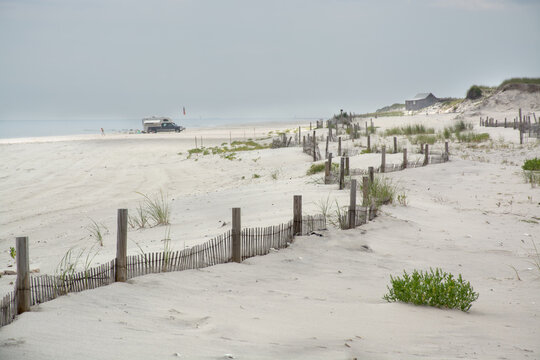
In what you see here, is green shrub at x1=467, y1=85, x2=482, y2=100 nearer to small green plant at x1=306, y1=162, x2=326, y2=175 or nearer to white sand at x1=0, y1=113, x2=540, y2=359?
white sand at x1=0, y1=113, x2=540, y2=359

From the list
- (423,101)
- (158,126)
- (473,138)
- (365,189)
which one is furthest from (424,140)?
(423,101)

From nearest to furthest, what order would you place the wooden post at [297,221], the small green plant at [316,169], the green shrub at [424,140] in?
1. the wooden post at [297,221]
2. the small green plant at [316,169]
3. the green shrub at [424,140]

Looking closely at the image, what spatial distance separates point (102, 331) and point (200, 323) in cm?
87

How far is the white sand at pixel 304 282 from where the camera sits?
4.30 m

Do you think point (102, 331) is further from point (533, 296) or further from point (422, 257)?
point (422, 257)

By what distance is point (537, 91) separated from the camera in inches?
1800

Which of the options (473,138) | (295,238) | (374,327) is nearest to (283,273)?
(295,238)

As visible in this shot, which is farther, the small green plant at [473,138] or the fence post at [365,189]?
the small green plant at [473,138]

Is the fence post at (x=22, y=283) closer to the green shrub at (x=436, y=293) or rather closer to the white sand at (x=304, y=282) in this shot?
the white sand at (x=304, y=282)

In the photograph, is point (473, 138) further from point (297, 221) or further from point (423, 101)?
point (423, 101)

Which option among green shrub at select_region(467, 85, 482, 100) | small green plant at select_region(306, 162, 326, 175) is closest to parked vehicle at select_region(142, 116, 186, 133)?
green shrub at select_region(467, 85, 482, 100)

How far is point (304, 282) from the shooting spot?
6.91 meters

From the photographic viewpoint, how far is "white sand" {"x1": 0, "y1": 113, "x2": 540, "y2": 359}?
4.30 meters

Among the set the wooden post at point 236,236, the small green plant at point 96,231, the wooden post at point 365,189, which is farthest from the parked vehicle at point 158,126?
the wooden post at point 236,236
